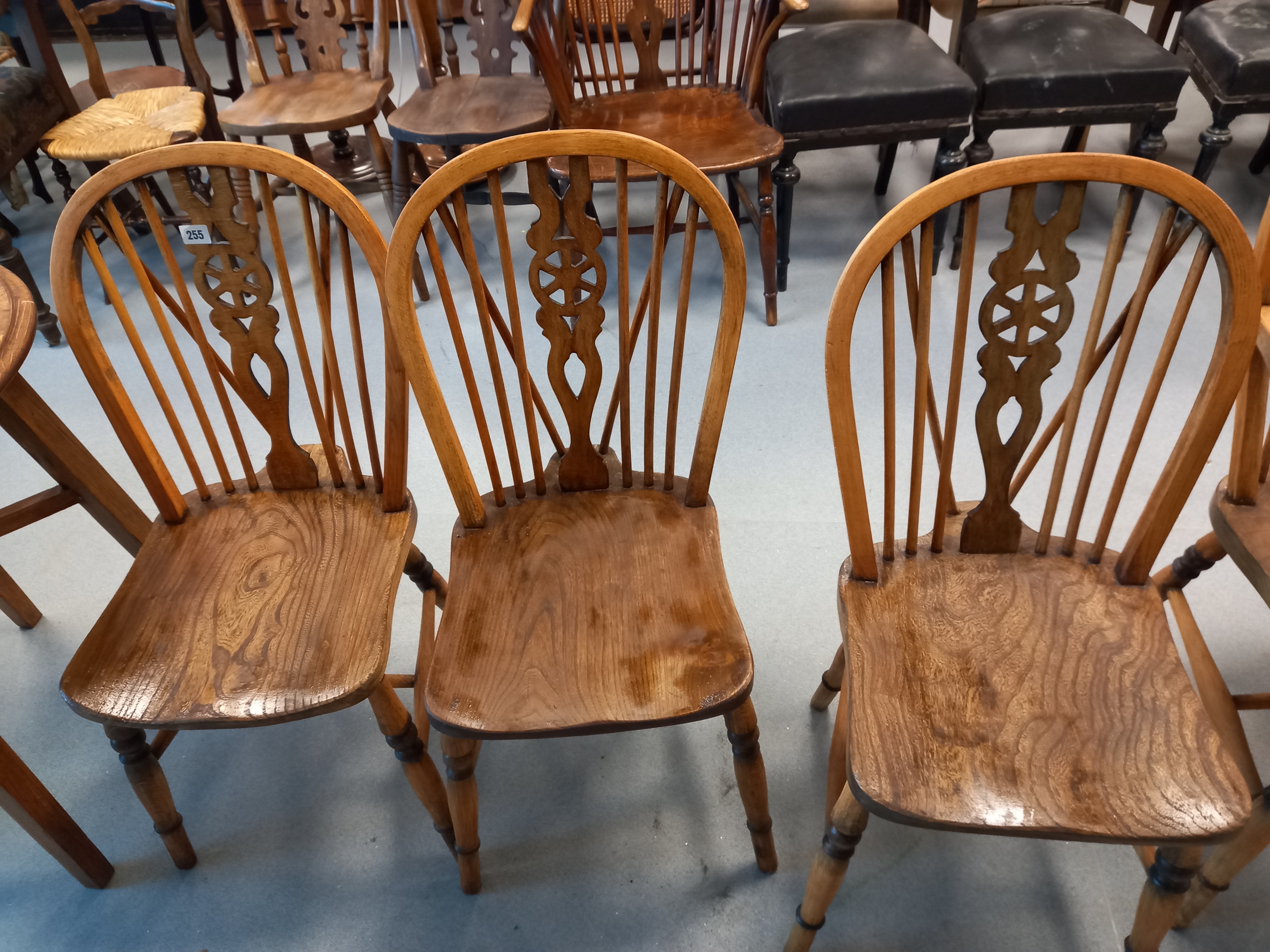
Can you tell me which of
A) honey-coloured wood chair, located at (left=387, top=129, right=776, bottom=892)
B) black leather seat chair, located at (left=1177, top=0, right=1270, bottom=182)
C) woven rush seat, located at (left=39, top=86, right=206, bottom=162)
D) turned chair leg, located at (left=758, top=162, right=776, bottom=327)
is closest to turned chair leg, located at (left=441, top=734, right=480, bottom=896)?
honey-coloured wood chair, located at (left=387, top=129, right=776, bottom=892)

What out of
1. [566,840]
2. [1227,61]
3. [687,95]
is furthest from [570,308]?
[1227,61]

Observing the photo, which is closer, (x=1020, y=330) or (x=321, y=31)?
(x=1020, y=330)

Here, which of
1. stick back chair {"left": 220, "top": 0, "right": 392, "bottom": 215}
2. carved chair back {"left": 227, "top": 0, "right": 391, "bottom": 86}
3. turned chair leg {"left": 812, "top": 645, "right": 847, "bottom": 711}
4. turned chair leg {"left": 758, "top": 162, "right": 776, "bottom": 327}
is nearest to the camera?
turned chair leg {"left": 812, "top": 645, "right": 847, "bottom": 711}

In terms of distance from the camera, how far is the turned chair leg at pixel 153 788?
3.51 ft

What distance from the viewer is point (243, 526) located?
1.20m

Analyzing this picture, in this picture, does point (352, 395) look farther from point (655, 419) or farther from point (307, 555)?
point (307, 555)

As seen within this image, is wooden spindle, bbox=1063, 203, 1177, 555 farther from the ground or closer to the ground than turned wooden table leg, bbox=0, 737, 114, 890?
farther from the ground

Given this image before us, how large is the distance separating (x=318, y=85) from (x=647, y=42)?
0.98m

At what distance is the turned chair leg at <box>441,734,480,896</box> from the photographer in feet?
3.38

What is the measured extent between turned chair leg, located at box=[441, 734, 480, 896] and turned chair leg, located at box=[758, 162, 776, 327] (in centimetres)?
155

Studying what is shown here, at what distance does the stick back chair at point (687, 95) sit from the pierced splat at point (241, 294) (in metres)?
0.92

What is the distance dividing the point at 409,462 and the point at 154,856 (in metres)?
0.96

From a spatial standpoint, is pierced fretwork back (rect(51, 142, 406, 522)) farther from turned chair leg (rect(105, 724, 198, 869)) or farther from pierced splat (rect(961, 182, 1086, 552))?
→ pierced splat (rect(961, 182, 1086, 552))

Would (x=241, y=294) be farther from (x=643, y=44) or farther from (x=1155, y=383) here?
(x=643, y=44)
